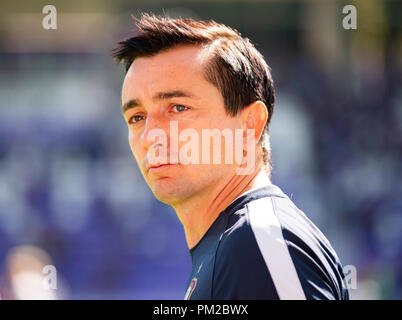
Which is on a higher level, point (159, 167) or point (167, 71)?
point (167, 71)

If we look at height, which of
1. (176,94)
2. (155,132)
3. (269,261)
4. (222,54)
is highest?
(222,54)

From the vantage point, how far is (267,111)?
216 centimetres

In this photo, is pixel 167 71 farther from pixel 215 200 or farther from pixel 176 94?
pixel 215 200

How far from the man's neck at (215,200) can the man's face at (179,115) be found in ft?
0.10

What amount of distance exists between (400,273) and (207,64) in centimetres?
634

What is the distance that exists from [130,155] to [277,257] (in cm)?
848

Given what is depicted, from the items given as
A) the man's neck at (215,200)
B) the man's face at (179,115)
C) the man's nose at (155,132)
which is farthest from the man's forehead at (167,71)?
the man's neck at (215,200)

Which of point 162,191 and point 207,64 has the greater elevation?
point 207,64

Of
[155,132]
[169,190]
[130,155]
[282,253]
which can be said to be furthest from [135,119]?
[130,155]

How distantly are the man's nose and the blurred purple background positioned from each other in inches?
175

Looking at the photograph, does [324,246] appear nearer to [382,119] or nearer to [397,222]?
[397,222]

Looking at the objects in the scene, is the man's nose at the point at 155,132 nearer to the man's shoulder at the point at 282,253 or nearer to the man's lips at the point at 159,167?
the man's lips at the point at 159,167

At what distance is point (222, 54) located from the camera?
2.06 m

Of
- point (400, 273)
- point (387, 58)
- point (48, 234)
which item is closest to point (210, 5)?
point (387, 58)
